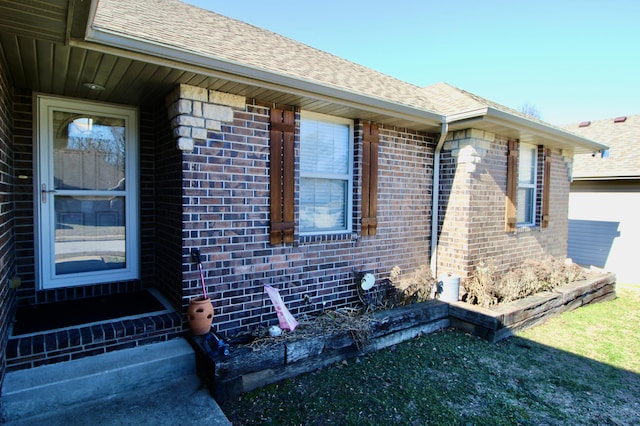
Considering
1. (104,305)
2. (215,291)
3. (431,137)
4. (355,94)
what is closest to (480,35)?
(431,137)

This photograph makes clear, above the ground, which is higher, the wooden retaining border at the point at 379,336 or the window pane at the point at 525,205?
the window pane at the point at 525,205

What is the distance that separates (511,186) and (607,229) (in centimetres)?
514

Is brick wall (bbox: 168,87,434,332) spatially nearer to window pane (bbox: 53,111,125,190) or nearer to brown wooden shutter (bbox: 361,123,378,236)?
brown wooden shutter (bbox: 361,123,378,236)

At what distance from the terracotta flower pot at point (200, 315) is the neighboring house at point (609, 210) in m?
9.33

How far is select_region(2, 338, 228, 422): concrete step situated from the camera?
248cm

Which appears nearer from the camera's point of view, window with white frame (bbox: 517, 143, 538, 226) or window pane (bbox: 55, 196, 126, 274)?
window pane (bbox: 55, 196, 126, 274)

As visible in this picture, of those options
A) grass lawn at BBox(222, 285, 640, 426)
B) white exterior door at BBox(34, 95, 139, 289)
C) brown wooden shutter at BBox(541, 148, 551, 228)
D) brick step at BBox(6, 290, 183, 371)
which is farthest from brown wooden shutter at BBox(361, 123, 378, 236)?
brown wooden shutter at BBox(541, 148, 551, 228)

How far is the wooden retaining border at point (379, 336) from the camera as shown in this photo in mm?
2973

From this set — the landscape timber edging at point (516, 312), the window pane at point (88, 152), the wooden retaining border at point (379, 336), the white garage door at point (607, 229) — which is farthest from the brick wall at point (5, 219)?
the white garage door at point (607, 229)

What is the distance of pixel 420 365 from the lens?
3.71 m

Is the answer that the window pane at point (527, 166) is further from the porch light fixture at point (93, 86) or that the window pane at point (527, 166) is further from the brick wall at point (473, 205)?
the porch light fixture at point (93, 86)

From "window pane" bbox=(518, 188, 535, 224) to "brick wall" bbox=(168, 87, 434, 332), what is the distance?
316cm

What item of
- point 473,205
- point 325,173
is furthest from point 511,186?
point 325,173

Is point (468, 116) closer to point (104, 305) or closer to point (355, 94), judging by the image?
point (355, 94)
